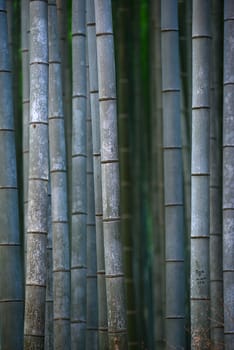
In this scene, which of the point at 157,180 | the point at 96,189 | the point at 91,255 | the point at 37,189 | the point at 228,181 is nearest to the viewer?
the point at 37,189

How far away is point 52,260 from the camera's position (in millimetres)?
5512

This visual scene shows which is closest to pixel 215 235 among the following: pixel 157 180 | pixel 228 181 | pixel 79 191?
pixel 228 181

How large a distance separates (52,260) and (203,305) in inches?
42.0

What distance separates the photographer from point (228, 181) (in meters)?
5.11

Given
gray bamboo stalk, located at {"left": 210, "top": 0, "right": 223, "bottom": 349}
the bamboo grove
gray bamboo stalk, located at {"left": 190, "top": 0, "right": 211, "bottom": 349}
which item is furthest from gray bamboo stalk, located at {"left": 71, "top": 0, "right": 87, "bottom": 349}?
gray bamboo stalk, located at {"left": 190, "top": 0, "right": 211, "bottom": 349}

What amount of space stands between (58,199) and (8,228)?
482 millimetres

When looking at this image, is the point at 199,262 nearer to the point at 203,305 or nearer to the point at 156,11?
the point at 203,305

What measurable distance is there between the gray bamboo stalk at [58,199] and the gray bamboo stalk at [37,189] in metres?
0.58

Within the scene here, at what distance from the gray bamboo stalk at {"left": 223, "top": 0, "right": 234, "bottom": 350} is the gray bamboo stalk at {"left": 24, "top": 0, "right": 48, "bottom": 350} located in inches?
42.8

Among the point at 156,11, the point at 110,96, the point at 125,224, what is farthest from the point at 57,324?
the point at 156,11

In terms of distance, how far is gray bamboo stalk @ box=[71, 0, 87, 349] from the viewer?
5.86 meters

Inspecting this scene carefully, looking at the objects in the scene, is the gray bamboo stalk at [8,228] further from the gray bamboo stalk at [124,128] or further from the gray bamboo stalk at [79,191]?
the gray bamboo stalk at [124,128]

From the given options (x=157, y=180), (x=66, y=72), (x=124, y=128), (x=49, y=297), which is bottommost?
(x=49, y=297)

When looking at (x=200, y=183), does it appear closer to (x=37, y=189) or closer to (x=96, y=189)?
(x=96, y=189)
